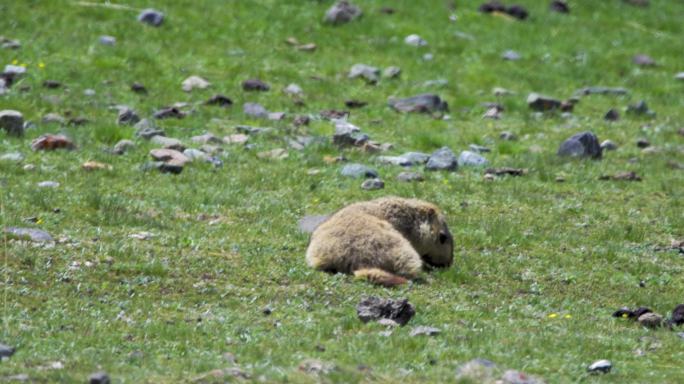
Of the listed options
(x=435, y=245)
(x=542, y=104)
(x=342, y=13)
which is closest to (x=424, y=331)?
(x=435, y=245)

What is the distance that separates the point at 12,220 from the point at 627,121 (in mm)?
13406

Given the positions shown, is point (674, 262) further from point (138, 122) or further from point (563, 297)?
point (138, 122)

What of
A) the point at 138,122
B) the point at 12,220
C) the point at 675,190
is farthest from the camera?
the point at 138,122

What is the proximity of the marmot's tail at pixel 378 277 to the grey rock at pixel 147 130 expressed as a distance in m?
7.59

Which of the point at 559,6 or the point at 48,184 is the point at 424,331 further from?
the point at 559,6

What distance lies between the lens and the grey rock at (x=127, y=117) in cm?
1934

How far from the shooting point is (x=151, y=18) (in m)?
25.1

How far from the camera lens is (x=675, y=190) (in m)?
18.0

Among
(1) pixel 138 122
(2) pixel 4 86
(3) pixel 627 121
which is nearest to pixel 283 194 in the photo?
(1) pixel 138 122

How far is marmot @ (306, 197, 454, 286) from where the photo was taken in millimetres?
12008

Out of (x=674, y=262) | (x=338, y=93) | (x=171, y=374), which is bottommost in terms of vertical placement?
(x=338, y=93)

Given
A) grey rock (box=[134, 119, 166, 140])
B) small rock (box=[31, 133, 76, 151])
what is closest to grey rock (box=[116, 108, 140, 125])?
grey rock (box=[134, 119, 166, 140])

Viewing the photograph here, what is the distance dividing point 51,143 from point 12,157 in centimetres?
91

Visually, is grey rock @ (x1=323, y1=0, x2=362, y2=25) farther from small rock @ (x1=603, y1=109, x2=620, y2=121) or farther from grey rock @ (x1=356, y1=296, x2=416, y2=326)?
grey rock @ (x1=356, y1=296, x2=416, y2=326)
